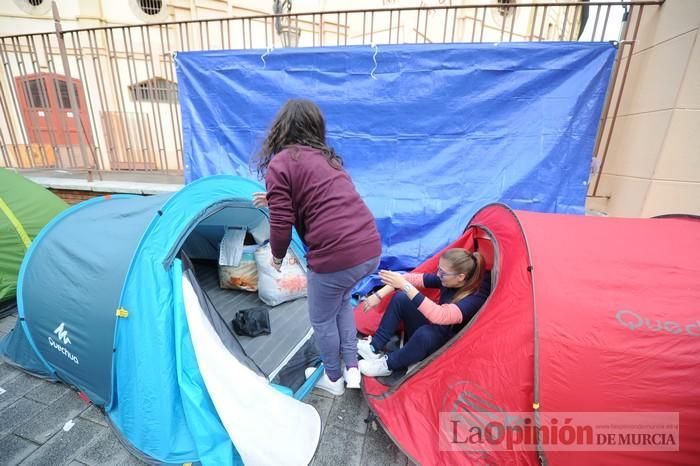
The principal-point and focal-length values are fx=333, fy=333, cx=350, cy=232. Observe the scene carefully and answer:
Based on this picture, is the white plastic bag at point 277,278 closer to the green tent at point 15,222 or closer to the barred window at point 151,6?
the green tent at point 15,222

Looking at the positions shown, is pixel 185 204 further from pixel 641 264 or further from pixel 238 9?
pixel 238 9

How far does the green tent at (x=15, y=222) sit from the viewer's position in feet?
8.40

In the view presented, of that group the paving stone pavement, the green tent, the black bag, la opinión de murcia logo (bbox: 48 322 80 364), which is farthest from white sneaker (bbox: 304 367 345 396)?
the green tent

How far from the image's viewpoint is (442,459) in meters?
1.41

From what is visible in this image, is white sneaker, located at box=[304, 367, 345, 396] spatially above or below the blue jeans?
below

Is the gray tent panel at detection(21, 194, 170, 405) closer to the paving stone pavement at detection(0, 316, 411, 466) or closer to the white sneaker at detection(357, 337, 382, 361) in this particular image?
the paving stone pavement at detection(0, 316, 411, 466)

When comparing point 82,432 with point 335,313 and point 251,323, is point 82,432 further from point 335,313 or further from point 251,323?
point 335,313

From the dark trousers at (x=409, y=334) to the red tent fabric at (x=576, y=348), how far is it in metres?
0.17

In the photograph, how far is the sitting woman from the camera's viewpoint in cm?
166

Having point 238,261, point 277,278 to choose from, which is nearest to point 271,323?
point 277,278

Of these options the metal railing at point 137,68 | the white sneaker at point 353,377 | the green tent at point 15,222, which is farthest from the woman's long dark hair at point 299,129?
the green tent at point 15,222

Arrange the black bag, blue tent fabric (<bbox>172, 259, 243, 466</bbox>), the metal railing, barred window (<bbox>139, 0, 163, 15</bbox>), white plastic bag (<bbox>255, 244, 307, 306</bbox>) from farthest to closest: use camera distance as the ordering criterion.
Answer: barred window (<bbox>139, 0, 163, 15</bbox>)
the metal railing
white plastic bag (<bbox>255, 244, 307, 306</bbox>)
the black bag
blue tent fabric (<bbox>172, 259, 243, 466</bbox>)

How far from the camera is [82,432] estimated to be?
163 centimetres

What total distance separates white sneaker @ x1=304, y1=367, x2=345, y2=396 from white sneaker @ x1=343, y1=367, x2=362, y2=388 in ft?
0.19
